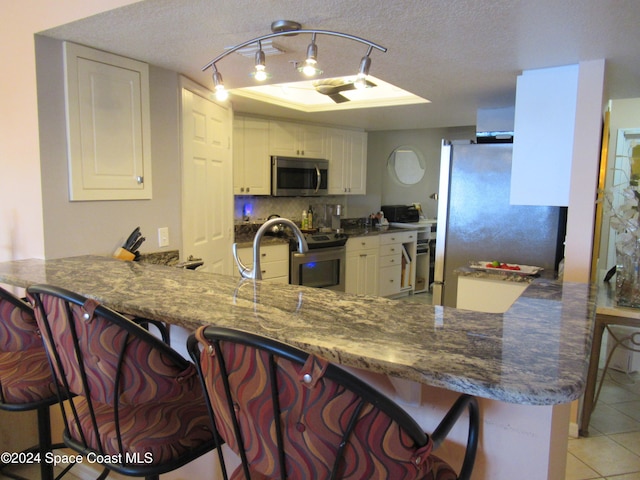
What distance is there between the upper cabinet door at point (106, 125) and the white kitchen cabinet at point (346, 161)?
117 inches

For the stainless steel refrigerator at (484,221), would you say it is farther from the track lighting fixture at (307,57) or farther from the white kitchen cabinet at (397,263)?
the white kitchen cabinet at (397,263)

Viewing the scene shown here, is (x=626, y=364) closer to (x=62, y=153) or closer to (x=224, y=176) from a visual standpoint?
(x=224, y=176)

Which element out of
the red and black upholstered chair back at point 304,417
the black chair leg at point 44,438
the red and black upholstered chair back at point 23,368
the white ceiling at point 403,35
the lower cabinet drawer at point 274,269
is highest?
the white ceiling at point 403,35

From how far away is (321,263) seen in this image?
15.5 ft

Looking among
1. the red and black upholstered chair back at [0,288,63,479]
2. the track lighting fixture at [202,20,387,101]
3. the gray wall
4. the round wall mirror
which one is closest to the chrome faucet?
the track lighting fixture at [202,20,387,101]

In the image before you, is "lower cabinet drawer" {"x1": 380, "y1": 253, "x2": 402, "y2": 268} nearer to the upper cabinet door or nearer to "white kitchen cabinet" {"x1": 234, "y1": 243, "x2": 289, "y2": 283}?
"white kitchen cabinet" {"x1": 234, "y1": 243, "x2": 289, "y2": 283}

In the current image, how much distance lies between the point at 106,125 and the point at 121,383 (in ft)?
5.37

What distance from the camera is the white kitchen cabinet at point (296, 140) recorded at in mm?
4684

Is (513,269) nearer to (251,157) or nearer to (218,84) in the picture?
(218,84)

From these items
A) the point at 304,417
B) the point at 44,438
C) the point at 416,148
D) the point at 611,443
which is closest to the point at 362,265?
the point at 416,148

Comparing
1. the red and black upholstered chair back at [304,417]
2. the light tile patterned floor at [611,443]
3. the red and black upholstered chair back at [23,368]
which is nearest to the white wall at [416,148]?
Result: the light tile patterned floor at [611,443]

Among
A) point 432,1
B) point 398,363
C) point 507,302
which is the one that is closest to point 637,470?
point 507,302

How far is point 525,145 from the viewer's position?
8.42ft

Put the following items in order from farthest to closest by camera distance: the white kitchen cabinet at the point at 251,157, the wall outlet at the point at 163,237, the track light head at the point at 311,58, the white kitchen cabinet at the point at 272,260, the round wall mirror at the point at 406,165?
the round wall mirror at the point at 406,165 < the white kitchen cabinet at the point at 251,157 < the white kitchen cabinet at the point at 272,260 < the wall outlet at the point at 163,237 < the track light head at the point at 311,58
